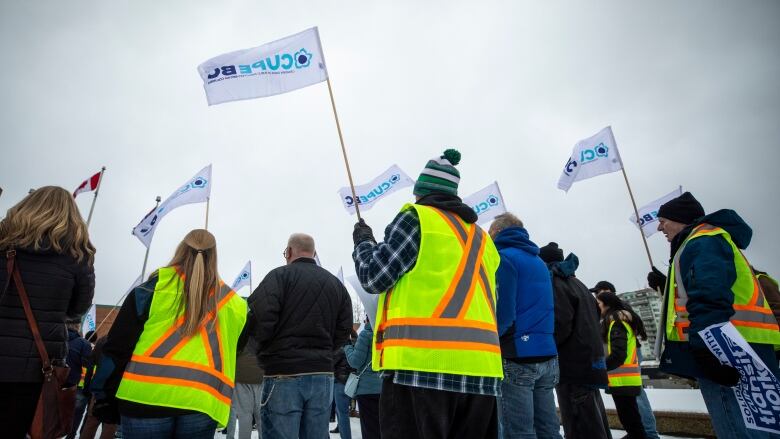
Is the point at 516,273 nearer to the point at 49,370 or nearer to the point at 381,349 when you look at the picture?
the point at 381,349

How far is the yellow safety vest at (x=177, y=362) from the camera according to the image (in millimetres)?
2432

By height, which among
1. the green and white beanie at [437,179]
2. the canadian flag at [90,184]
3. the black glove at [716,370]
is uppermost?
the canadian flag at [90,184]

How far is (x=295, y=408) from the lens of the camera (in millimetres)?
3543

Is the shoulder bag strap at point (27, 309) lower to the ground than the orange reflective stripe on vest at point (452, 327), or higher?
higher

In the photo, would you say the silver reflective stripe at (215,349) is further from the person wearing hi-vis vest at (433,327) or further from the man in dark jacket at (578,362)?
the man in dark jacket at (578,362)

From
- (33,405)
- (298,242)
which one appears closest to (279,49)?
(298,242)

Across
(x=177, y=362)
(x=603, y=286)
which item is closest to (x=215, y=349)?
(x=177, y=362)

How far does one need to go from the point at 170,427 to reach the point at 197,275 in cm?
87

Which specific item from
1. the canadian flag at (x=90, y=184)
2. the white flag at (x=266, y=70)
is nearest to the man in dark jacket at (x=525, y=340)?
the white flag at (x=266, y=70)

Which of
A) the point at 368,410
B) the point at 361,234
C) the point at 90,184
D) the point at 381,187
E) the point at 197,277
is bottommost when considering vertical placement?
the point at 368,410

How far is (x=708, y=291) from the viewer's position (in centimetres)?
270

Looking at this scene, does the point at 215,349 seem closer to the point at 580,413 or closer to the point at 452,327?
the point at 452,327

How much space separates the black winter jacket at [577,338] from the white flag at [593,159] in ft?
20.7

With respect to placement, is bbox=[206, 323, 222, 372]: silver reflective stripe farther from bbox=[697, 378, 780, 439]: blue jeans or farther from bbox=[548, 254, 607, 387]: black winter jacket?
bbox=[697, 378, 780, 439]: blue jeans
